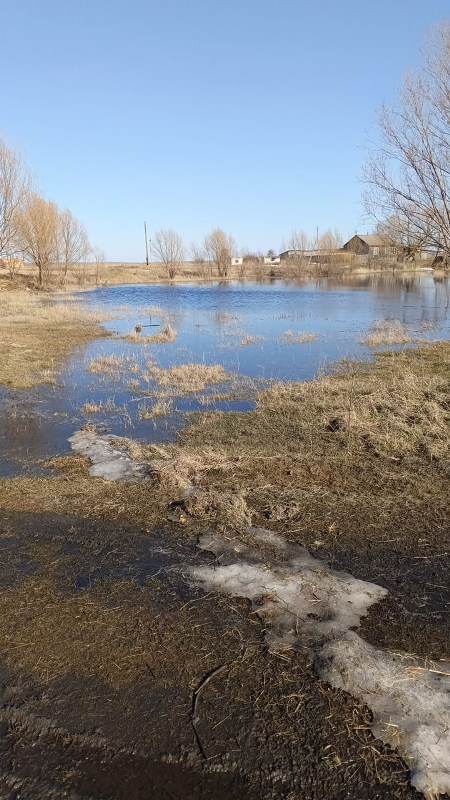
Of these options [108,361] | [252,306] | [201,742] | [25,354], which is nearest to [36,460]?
[201,742]

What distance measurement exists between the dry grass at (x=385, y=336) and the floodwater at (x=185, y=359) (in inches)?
15.9

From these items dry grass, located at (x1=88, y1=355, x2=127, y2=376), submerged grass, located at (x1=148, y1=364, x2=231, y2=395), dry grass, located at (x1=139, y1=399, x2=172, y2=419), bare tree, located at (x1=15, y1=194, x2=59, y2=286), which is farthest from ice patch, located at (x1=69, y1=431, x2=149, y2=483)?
bare tree, located at (x1=15, y1=194, x2=59, y2=286)

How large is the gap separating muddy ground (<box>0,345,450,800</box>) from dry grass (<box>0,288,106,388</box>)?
684cm

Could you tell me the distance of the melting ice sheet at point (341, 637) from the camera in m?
2.49

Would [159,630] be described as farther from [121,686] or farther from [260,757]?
[260,757]

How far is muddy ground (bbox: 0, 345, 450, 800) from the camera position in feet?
7.93

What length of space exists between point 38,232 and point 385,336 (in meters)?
39.9

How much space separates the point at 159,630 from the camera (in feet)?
11.0

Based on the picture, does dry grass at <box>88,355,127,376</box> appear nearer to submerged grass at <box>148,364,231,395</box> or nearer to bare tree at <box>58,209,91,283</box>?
submerged grass at <box>148,364,231,395</box>

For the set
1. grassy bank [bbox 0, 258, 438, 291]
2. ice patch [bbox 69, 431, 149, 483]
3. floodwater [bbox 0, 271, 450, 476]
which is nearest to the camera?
ice patch [bbox 69, 431, 149, 483]

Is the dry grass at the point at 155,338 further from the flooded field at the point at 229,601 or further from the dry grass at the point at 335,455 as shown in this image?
the flooded field at the point at 229,601

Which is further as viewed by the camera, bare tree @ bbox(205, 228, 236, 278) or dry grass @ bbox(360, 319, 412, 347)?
bare tree @ bbox(205, 228, 236, 278)

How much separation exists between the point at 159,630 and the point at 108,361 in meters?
11.4

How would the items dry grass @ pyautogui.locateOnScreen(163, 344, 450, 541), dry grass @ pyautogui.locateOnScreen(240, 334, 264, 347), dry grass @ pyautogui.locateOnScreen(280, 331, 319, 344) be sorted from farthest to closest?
dry grass @ pyautogui.locateOnScreen(280, 331, 319, 344), dry grass @ pyautogui.locateOnScreen(240, 334, 264, 347), dry grass @ pyautogui.locateOnScreen(163, 344, 450, 541)
